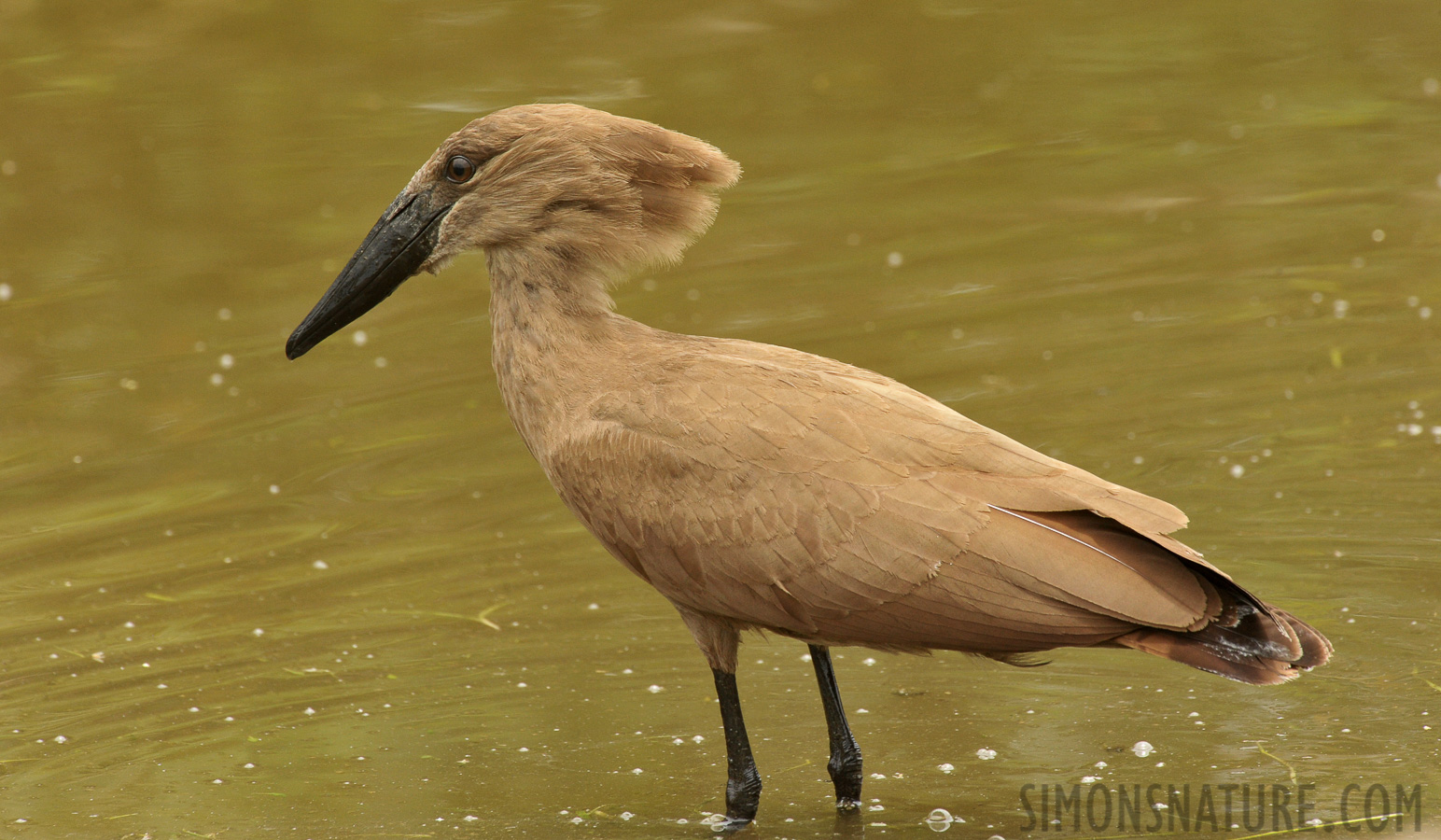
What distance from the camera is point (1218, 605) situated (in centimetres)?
467

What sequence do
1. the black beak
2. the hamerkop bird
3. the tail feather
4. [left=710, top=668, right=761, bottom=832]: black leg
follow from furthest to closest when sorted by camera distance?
the black beak → [left=710, top=668, right=761, bottom=832]: black leg → the hamerkop bird → the tail feather

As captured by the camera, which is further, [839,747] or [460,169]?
[460,169]

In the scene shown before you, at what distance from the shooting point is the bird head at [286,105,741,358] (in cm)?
561

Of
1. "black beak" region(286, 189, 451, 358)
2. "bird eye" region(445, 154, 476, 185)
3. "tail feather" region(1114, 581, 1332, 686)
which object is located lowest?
"black beak" region(286, 189, 451, 358)

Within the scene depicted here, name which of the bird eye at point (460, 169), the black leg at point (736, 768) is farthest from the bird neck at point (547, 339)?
the black leg at point (736, 768)

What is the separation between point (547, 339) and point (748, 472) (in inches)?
32.9

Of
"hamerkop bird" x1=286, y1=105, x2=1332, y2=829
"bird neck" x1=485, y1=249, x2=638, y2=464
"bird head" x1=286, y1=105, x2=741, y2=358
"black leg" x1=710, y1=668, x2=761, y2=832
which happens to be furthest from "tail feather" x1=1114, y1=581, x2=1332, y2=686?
"bird head" x1=286, y1=105, x2=741, y2=358

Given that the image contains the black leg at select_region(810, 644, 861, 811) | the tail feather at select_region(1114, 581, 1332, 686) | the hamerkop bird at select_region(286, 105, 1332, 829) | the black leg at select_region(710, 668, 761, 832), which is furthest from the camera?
the black leg at select_region(810, 644, 861, 811)

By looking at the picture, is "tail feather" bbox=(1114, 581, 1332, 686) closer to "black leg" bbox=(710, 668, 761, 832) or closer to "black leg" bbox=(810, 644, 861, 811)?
"black leg" bbox=(810, 644, 861, 811)

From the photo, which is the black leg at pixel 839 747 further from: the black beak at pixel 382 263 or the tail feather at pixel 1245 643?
the black beak at pixel 382 263

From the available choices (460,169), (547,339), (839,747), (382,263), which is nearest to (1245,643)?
(839,747)

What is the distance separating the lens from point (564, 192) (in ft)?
18.3

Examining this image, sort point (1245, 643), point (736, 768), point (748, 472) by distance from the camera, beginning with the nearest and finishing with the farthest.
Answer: point (1245, 643) → point (748, 472) → point (736, 768)

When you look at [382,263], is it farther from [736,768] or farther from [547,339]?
[736,768]
